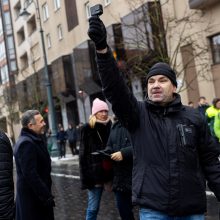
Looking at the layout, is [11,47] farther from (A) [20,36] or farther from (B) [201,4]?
(B) [201,4]

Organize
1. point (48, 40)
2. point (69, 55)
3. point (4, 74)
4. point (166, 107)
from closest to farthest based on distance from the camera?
point (166, 107)
point (69, 55)
point (48, 40)
point (4, 74)

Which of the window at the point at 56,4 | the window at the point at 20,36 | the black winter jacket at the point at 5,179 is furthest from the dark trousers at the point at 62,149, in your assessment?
the window at the point at 20,36

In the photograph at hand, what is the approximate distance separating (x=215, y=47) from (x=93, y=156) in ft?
56.4

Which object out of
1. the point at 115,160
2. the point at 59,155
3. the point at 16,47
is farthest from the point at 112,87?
the point at 16,47

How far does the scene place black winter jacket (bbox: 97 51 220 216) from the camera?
11.3 feet

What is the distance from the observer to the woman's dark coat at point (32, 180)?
536 cm

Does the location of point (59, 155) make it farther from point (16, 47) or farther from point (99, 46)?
point (16, 47)

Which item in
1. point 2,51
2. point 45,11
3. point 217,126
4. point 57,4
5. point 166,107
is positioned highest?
point 2,51

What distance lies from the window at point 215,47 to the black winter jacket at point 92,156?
16.7 m

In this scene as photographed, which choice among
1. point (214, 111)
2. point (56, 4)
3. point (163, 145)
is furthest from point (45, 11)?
point (163, 145)

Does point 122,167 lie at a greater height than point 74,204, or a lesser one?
greater

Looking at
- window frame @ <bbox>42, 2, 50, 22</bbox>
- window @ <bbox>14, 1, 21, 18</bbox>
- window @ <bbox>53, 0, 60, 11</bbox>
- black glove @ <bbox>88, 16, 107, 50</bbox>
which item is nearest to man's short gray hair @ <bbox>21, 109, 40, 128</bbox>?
black glove @ <bbox>88, 16, 107, 50</bbox>

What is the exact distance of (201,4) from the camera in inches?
853

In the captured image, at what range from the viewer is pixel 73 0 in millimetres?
36625
